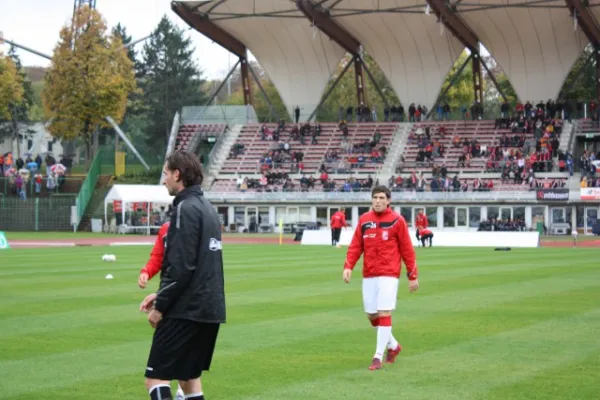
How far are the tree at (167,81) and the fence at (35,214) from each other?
Answer: 4173 cm

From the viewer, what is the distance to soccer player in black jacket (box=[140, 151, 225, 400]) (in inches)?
288

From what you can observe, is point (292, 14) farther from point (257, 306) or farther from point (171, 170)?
point (171, 170)

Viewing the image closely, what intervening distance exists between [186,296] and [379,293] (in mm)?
4683

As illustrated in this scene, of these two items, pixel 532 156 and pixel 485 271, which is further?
pixel 532 156

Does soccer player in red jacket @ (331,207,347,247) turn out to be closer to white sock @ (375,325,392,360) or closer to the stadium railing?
the stadium railing

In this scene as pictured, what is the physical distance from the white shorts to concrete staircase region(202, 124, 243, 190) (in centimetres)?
6187

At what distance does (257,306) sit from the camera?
17703 mm

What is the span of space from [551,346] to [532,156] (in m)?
56.3

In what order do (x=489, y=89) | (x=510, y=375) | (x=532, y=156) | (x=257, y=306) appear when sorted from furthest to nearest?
(x=489, y=89), (x=532, y=156), (x=257, y=306), (x=510, y=375)

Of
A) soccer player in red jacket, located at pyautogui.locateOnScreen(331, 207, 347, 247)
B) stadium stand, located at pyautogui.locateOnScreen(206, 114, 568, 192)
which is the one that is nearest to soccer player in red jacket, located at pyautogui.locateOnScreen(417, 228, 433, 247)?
soccer player in red jacket, located at pyautogui.locateOnScreen(331, 207, 347, 247)

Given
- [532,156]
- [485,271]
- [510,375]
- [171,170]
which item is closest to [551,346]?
[510,375]

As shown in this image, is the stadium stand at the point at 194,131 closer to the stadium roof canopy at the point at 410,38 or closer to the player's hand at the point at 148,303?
the stadium roof canopy at the point at 410,38

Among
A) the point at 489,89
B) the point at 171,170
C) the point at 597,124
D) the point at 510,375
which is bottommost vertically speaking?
the point at 510,375

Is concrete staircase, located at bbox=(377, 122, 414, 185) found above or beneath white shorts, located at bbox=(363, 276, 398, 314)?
above
